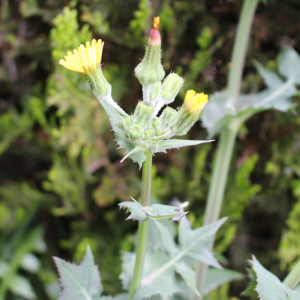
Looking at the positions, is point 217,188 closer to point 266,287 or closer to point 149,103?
point 266,287

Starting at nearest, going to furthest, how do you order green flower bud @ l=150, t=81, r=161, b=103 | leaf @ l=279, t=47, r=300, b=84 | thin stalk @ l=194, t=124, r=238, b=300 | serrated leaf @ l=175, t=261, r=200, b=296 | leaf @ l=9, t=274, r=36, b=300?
green flower bud @ l=150, t=81, r=161, b=103 → serrated leaf @ l=175, t=261, r=200, b=296 → thin stalk @ l=194, t=124, r=238, b=300 → leaf @ l=279, t=47, r=300, b=84 → leaf @ l=9, t=274, r=36, b=300

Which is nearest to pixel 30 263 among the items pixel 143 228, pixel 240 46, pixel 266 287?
pixel 143 228

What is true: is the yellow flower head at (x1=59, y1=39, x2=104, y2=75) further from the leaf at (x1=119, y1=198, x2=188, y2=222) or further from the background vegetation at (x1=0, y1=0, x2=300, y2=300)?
the background vegetation at (x1=0, y1=0, x2=300, y2=300)

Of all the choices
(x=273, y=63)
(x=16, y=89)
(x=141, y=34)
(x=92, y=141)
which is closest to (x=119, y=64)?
(x=141, y=34)

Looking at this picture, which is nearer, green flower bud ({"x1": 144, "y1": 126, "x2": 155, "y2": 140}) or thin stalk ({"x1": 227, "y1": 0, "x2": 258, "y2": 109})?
green flower bud ({"x1": 144, "y1": 126, "x2": 155, "y2": 140})

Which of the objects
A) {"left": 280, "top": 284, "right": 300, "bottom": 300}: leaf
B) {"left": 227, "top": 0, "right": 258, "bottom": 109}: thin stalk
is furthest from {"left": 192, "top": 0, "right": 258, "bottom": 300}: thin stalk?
{"left": 280, "top": 284, "right": 300, "bottom": 300}: leaf

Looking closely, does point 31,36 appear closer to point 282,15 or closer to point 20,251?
point 20,251
